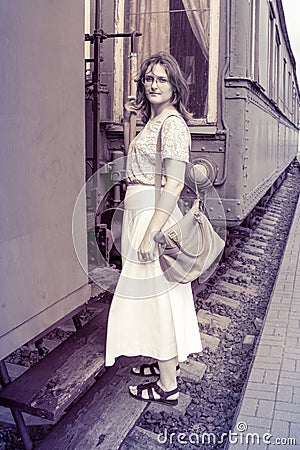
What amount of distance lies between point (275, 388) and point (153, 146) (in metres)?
1.61

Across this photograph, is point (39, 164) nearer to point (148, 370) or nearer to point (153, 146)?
point (153, 146)

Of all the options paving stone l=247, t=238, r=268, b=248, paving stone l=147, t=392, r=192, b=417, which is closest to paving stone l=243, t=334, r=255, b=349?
paving stone l=147, t=392, r=192, b=417

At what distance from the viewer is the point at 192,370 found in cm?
403

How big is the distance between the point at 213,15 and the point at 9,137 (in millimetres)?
2943

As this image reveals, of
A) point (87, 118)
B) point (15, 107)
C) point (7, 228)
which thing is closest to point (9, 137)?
point (15, 107)

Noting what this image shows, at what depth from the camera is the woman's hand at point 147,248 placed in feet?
9.29

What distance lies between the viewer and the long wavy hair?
2895mm

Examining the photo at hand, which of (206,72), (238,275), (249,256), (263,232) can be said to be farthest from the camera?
(263,232)

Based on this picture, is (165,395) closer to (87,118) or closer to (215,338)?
(215,338)

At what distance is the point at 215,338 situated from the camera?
468 cm

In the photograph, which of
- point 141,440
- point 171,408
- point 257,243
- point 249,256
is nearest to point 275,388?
point 171,408

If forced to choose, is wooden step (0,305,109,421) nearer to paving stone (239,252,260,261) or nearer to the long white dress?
the long white dress

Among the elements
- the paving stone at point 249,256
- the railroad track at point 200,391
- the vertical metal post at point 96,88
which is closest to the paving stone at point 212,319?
the railroad track at point 200,391

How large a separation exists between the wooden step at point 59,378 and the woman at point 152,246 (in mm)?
163
